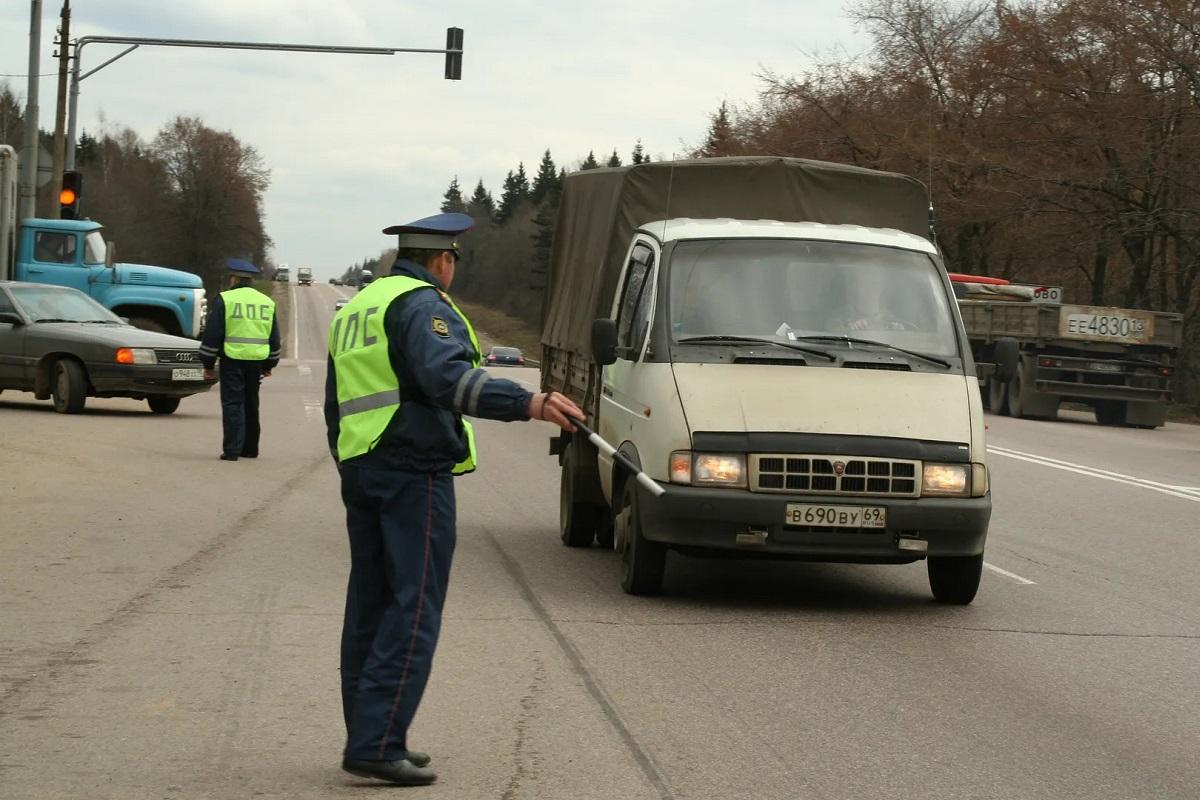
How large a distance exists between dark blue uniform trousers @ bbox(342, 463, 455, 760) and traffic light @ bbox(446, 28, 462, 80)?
24874 mm

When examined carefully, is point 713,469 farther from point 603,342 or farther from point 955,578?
point 955,578

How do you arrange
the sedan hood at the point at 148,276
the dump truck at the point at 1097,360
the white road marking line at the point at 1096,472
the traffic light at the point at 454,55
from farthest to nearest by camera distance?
the dump truck at the point at 1097,360, the sedan hood at the point at 148,276, the traffic light at the point at 454,55, the white road marking line at the point at 1096,472

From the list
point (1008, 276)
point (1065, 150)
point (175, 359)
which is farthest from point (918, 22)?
point (175, 359)

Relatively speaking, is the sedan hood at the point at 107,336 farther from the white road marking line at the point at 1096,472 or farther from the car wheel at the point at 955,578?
the car wheel at the point at 955,578

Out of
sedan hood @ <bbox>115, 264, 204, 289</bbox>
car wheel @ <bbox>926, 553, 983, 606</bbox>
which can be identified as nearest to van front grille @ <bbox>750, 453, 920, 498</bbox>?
car wheel @ <bbox>926, 553, 983, 606</bbox>

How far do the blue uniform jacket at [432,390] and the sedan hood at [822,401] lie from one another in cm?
360

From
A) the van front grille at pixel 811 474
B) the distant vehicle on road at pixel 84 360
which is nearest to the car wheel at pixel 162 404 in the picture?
the distant vehicle on road at pixel 84 360

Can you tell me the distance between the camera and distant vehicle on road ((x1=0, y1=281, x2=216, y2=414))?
21.6m

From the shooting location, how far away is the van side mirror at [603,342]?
30.5ft

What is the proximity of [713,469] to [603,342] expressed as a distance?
3.08 feet

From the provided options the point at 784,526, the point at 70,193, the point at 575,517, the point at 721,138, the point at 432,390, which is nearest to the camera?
the point at 432,390

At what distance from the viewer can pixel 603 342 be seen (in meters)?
9.37

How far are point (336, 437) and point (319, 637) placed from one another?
2.55 metres

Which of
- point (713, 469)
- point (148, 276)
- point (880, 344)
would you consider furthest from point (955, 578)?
point (148, 276)
